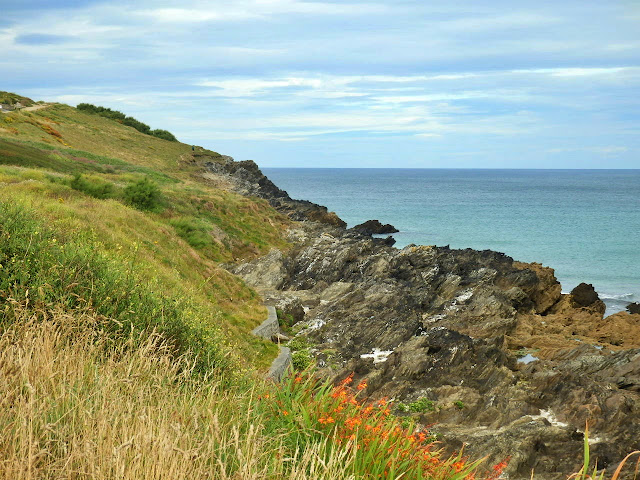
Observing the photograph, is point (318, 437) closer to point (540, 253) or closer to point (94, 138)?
point (540, 253)

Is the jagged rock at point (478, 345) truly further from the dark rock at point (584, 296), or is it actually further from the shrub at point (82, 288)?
the shrub at point (82, 288)

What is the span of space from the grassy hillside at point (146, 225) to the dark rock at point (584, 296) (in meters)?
22.4

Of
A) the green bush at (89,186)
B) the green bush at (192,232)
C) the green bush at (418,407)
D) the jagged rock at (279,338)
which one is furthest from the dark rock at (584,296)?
the green bush at (89,186)

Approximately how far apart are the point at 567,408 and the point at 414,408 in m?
4.56

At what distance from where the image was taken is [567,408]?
1759 cm

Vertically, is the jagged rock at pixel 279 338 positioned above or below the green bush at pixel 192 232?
below

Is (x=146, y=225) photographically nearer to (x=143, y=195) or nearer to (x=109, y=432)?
(x=143, y=195)

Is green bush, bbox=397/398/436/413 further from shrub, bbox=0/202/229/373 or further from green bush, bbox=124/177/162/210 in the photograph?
green bush, bbox=124/177/162/210

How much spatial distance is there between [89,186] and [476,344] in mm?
22178

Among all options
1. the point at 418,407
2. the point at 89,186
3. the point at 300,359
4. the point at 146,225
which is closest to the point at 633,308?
the point at 300,359

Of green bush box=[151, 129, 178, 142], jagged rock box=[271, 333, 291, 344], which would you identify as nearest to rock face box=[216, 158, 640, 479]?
jagged rock box=[271, 333, 291, 344]

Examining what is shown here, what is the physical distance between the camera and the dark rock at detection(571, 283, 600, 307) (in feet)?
127

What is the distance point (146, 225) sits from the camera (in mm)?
26875

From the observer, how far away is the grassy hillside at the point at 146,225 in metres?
13.8
